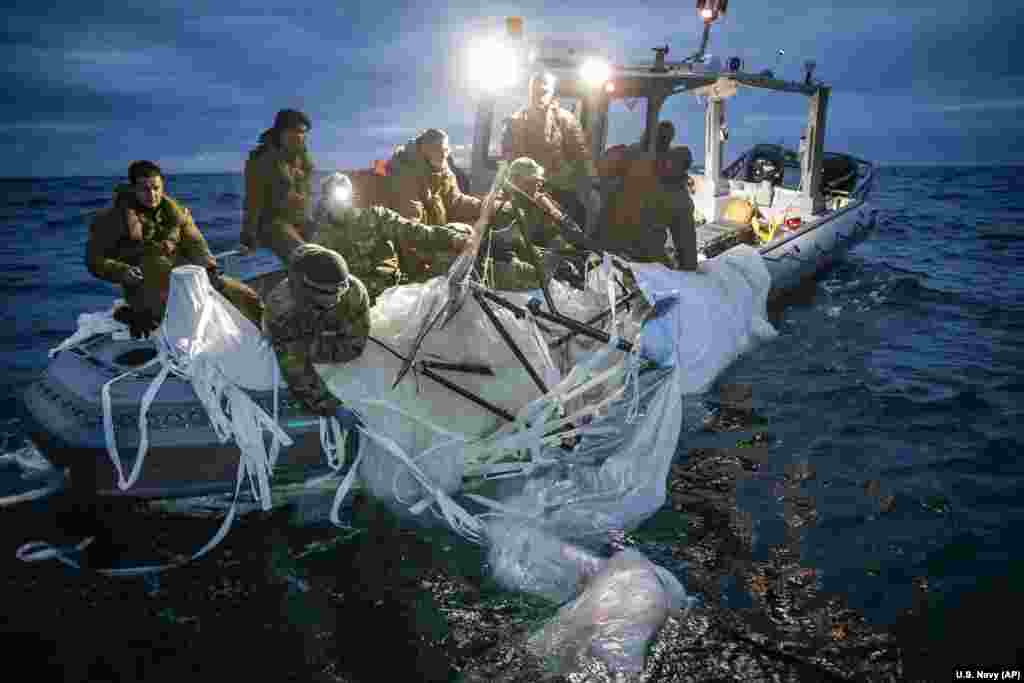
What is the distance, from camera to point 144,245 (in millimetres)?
4531

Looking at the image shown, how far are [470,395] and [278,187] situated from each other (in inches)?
107

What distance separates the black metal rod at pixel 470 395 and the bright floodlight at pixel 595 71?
5645 mm

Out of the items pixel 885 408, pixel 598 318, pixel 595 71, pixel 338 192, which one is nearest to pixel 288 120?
pixel 338 192

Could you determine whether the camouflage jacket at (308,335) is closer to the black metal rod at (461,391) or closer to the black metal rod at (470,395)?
the black metal rod at (461,391)

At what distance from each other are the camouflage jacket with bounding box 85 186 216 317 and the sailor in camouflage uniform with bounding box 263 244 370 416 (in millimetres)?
1280

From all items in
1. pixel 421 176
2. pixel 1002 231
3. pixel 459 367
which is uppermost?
pixel 1002 231

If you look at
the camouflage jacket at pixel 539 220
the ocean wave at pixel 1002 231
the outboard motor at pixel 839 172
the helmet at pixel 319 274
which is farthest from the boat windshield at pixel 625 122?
the ocean wave at pixel 1002 231

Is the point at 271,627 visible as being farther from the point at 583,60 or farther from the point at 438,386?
the point at 583,60

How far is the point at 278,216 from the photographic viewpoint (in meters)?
5.57

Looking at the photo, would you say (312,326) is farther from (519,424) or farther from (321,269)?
(519,424)

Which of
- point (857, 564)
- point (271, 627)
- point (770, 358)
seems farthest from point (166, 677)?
point (770, 358)

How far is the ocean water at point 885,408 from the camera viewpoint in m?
4.50

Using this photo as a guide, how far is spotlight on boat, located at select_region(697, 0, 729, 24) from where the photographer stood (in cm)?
938

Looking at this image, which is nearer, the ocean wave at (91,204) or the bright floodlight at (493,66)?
the bright floodlight at (493,66)
